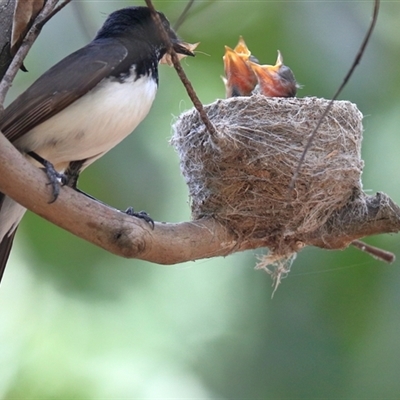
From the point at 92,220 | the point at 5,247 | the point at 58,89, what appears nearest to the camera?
the point at 92,220

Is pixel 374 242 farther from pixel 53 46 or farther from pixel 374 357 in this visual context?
pixel 53 46

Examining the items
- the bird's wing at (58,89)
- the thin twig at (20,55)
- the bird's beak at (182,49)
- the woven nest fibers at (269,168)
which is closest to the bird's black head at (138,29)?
the bird's beak at (182,49)

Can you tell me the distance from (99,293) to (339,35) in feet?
7.64

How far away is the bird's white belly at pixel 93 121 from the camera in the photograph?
10.3 feet

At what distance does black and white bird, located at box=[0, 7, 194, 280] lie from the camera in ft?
10.1

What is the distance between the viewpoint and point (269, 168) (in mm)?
3557

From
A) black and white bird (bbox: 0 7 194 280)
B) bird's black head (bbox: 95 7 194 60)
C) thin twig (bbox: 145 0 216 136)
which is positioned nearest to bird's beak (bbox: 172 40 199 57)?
bird's black head (bbox: 95 7 194 60)

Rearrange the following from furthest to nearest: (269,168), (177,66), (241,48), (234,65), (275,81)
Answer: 1. (241,48)
2. (234,65)
3. (275,81)
4. (269,168)
5. (177,66)

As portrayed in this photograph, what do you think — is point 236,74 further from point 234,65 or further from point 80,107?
point 80,107

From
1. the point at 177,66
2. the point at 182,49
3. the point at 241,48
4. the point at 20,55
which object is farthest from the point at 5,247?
the point at 241,48

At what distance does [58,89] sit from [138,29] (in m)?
0.66

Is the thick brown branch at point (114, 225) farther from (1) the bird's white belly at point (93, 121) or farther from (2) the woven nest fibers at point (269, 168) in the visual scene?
(1) the bird's white belly at point (93, 121)

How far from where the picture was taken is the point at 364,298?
4973 millimetres

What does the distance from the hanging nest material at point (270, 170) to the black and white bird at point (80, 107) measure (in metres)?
0.41
